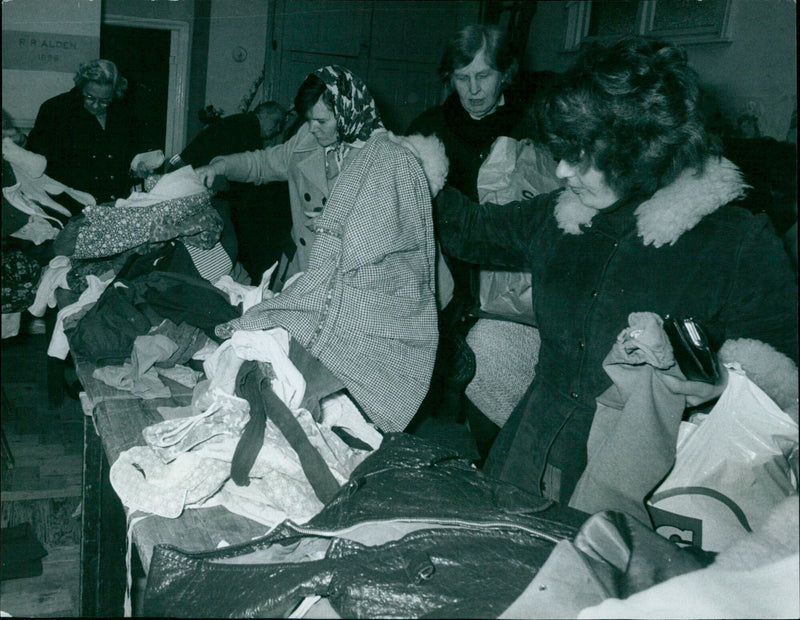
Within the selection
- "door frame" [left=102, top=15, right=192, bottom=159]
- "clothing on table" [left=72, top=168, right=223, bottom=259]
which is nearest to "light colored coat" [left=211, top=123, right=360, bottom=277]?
"door frame" [left=102, top=15, right=192, bottom=159]

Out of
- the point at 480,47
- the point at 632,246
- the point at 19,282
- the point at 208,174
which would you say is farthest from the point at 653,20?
the point at 19,282

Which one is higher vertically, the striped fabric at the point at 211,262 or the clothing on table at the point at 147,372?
the striped fabric at the point at 211,262

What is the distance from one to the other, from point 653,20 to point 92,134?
2720 millimetres

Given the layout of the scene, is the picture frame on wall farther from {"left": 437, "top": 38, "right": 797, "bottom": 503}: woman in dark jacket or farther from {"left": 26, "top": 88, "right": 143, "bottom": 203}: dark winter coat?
{"left": 26, "top": 88, "right": 143, "bottom": 203}: dark winter coat

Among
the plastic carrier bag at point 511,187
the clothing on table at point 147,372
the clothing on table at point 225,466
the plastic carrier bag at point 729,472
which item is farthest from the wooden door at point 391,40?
the plastic carrier bag at point 729,472

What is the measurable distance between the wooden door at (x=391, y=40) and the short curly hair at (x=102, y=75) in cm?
198

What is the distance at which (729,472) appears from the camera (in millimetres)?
1055

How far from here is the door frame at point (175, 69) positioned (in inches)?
93.3

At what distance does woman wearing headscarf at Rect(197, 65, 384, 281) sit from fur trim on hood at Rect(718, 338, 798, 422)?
1084 mm

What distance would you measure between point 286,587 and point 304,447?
36cm

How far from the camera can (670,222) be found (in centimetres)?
121

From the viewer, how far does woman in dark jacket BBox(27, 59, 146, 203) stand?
195cm

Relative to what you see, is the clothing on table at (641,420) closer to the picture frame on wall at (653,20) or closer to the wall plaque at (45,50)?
the wall plaque at (45,50)

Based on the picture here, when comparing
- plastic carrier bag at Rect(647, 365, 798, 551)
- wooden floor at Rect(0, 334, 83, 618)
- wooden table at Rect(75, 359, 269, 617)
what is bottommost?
wooden floor at Rect(0, 334, 83, 618)
